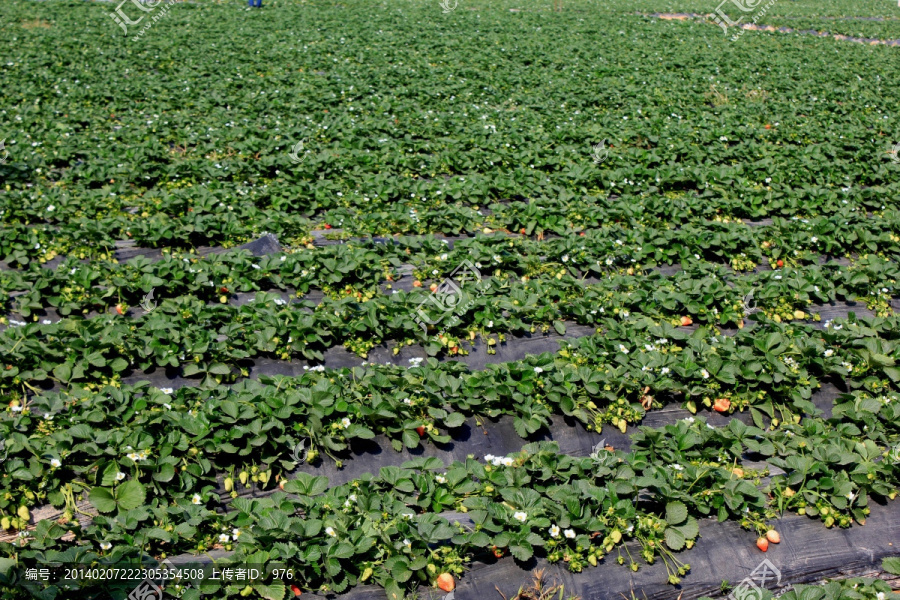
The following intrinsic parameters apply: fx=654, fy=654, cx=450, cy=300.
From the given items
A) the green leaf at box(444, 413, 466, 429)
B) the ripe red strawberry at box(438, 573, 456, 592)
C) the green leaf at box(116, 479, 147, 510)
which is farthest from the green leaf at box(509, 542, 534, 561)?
the green leaf at box(116, 479, 147, 510)

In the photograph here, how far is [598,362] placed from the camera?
13.9 feet

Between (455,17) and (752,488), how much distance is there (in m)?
18.4

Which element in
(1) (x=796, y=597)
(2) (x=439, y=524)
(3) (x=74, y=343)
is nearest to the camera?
(1) (x=796, y=597)

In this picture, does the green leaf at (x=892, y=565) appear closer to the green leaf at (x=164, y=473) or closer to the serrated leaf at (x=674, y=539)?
the serrated leaf at (x=674, y=539)

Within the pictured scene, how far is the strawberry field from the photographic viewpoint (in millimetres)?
2920

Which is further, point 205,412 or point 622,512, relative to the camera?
point 205,412

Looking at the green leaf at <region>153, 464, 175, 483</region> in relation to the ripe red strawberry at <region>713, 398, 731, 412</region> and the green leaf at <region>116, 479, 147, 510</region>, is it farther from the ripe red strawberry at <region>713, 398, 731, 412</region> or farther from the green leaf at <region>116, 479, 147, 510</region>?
the ripe red strawberry at <region>713, 398, 731, 412</region>

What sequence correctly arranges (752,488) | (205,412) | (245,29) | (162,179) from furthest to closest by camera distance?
(245,29) → (162,179) → (205,412) → (752,488)

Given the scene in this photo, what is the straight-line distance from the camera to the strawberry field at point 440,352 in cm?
292

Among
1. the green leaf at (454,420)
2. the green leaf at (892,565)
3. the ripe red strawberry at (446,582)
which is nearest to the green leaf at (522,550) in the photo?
the ripe red strawberry at (446,582)

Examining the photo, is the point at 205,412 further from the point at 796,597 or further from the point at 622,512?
the point at 796,597

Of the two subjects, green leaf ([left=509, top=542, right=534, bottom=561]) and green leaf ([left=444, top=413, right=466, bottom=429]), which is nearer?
green leaf ([left=509, top=542, right=534, bottom=561])

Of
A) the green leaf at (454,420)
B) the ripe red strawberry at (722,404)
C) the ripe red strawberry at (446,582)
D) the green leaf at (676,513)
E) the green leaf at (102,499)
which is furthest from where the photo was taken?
the ripe red strawberry at (722,404)

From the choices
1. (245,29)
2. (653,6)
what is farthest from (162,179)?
(653,6)
